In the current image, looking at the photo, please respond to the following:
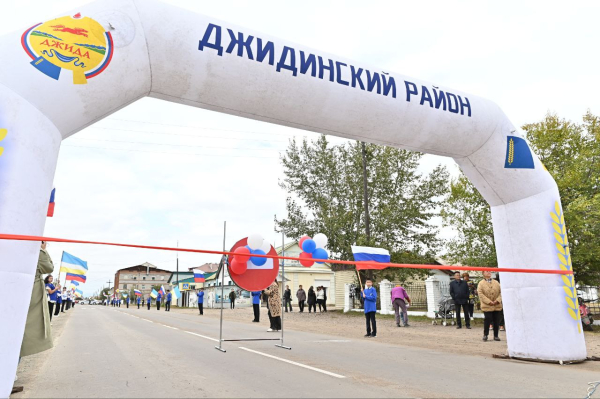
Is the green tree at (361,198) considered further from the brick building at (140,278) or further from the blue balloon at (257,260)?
the brick building at (140,278)

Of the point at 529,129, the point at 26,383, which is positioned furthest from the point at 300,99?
the point at 529,129

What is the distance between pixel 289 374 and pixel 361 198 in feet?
70.1

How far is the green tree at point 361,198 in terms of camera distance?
25.8 meters

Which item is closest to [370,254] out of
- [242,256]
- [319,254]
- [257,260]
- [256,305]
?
[319,254]

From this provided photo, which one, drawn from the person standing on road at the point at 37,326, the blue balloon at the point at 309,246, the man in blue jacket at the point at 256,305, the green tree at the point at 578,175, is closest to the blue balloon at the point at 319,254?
the blue balloon at the point at 309,246

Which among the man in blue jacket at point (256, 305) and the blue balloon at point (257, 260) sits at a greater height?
the blue balloon at point (257, 260)

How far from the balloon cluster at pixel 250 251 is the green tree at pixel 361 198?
16.6 meters

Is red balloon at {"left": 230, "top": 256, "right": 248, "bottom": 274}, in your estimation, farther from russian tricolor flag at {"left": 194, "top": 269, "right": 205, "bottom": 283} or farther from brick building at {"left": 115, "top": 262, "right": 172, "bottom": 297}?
brick building at {"left": 115, "top": 262, "right": 172, "bottom": 297}

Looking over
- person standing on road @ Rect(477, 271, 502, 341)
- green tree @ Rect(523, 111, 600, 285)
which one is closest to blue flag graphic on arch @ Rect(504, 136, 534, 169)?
person standing on road @ Rect(477, 271, 502, 341)

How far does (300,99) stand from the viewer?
6309mm

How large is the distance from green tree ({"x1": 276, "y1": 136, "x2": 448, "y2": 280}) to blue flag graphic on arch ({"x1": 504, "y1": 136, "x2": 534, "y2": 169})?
16618 millimetres

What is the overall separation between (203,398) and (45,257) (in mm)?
2982

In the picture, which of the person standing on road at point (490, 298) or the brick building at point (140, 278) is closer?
the person standing on road at point (490, 298)

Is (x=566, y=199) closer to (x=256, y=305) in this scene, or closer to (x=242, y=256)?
(x=256, y=305)
